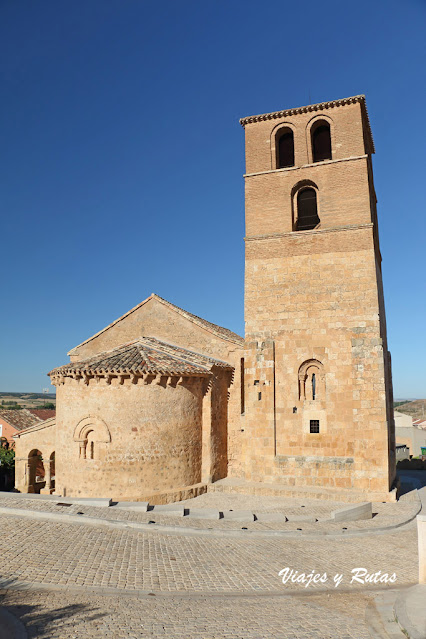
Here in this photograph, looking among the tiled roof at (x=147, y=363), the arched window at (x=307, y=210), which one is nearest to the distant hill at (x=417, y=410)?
the arched window at (x=307, y=210)

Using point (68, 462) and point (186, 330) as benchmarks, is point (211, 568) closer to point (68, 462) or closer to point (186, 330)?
point (68, 462)

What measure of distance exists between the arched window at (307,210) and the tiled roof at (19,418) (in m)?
28.9

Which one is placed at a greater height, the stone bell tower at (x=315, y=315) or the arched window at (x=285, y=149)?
the arched window at (x=285, y=149)

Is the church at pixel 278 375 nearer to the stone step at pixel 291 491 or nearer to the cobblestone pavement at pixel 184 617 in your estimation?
the stone step at pixel 291 491

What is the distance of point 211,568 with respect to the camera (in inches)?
308

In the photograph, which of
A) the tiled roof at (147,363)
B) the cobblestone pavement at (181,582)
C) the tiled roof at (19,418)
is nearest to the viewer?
the cobblestone pavement at (181,582)

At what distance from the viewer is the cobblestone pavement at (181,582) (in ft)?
18.6

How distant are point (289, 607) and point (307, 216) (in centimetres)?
1317

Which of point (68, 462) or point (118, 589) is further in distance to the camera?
point (68, 462)

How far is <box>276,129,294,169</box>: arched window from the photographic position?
16969 mm

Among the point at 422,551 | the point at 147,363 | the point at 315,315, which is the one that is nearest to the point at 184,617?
the point at 422,551

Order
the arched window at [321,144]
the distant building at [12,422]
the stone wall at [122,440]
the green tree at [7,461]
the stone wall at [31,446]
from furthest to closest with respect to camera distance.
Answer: the distant building at [12,422] → the green tree at [7,461] → the stone wall at [31,446] → the arched window at [321,144] → the stone wall at [122,440]

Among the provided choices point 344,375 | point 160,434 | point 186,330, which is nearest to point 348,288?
point 344,375

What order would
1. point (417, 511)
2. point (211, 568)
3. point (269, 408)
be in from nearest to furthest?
point (211, 568) < point (417, 511) < point (269, 408)
